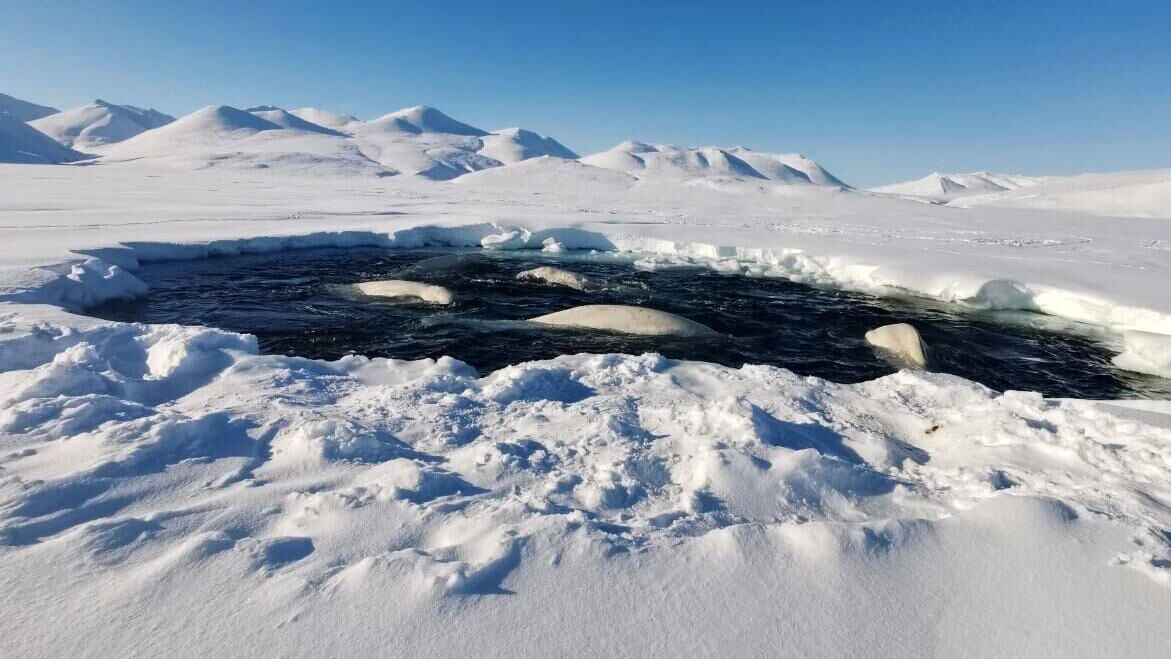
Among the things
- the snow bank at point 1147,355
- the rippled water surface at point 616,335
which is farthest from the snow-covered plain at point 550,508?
the snow bank at point 1147,355

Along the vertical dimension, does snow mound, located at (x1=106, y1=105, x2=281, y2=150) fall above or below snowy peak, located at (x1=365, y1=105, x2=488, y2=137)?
below

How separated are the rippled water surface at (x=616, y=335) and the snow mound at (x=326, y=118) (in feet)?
471

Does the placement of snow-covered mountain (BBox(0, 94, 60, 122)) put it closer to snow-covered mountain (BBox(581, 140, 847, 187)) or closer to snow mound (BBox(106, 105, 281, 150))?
snow mound (BBox(106, 105, 281, 150))

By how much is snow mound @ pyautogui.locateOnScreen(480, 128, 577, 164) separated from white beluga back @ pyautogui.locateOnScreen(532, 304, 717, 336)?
102 m

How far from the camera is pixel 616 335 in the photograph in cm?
895

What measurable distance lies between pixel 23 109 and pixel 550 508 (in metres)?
198

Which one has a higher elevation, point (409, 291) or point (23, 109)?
point (23, 109)

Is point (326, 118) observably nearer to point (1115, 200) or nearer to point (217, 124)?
point (217, 124)

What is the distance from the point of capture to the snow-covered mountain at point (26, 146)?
68.4 meters

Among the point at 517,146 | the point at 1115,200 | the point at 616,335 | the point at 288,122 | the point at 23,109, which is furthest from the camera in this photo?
the point at 23,109

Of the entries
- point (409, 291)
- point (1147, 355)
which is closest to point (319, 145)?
point (409, 291)

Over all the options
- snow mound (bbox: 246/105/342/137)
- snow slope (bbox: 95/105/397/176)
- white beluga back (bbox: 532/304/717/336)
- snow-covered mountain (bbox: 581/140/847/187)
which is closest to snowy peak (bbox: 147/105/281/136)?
snow slope (bbox: 95/105/397/176)

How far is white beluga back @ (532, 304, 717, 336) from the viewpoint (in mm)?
9047

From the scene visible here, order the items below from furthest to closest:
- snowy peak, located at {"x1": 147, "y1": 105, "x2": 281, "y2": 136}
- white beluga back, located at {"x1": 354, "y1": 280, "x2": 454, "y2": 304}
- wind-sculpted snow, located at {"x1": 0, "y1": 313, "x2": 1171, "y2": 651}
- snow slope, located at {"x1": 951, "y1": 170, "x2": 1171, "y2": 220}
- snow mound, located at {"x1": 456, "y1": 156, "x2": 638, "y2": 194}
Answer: snowy peak, located at {"x1": 147, "y1": 105, "x2": 281, "y2": 136}
snow mound, located at {"x1": 456, "y1": 156, "x2": 638, "y2": 194}
snow slope, located at {"x1": 951, "y1": 170, "x2": 1171, "y2": 220}
white beluga back, located at {"x1": 354, "y1": 280, "x2": 454, "y2": 304}
wind-sculpted snow, located at {"x1": 0, "y1": 313, "x2": 1171, "y2": 651}
